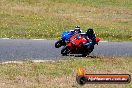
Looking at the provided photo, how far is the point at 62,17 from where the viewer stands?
30891mm

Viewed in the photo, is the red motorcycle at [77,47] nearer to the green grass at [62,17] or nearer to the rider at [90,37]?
the rider at [90,37]

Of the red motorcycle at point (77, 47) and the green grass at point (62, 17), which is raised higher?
the red motorcycle at point (77, 47)

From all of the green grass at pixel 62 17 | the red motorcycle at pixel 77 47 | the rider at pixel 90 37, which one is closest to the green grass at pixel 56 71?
the red motorcycle at pixel 77 47

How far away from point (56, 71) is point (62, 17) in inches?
718

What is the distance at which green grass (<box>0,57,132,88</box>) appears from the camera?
444 inches

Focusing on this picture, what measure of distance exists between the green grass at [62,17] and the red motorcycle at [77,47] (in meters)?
6.18

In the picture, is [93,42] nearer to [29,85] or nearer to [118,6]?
[29,85]

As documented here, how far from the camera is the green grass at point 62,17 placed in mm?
23828

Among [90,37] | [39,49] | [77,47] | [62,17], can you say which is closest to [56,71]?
[77,47]

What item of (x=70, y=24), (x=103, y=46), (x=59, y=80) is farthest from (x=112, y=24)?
(x=59, y=80)

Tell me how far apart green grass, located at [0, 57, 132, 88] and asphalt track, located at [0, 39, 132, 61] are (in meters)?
1.36

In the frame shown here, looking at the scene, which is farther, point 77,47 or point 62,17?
point 62,17

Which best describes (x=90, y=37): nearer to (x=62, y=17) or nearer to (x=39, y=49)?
(x=39, y=49)

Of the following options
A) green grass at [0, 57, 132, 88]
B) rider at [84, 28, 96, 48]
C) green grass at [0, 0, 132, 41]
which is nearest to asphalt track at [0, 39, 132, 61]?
rider at [84, 28, 96, 48]
